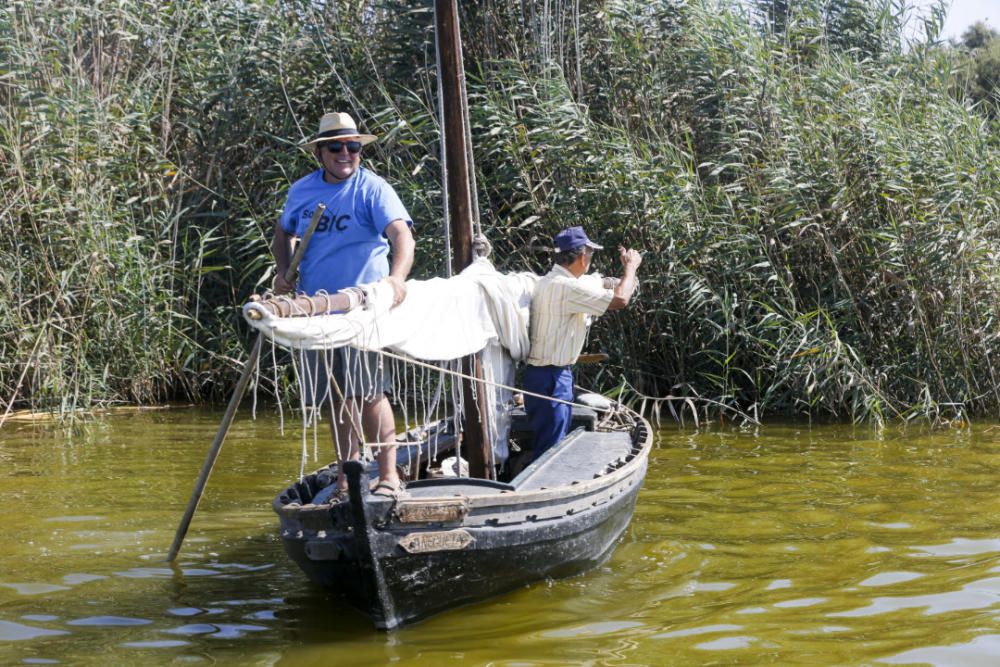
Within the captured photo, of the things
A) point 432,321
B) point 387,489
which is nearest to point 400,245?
point 432,321

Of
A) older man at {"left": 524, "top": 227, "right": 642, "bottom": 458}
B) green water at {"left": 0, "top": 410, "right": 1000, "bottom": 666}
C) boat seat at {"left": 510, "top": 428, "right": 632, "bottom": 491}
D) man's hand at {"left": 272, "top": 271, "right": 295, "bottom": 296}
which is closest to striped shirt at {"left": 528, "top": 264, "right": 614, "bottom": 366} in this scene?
older man at {"left": 524, "top": 227, "right": 642, "bottom": 458}

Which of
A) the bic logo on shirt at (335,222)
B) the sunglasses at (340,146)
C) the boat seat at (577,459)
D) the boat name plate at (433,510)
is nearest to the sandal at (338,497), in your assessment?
the boat name plate at (433,510)

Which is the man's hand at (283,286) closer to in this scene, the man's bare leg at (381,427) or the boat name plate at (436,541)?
the man's bare leg at (381,427)

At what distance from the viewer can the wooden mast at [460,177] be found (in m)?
6.08

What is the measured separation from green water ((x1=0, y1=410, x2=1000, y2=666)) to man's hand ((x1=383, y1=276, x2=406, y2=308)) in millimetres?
1304

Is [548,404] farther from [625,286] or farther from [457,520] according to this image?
[457,520]

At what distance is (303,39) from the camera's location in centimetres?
1097

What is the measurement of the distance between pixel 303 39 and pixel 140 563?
6466 mm

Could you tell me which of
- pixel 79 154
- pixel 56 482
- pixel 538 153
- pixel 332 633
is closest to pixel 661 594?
pixel 332 633

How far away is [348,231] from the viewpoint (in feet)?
16.8

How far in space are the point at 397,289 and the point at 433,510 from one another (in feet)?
3.03

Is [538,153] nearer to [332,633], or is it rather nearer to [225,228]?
[225,228]

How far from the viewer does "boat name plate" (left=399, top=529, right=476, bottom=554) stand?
4.57 m

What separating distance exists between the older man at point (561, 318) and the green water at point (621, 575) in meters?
0.81
